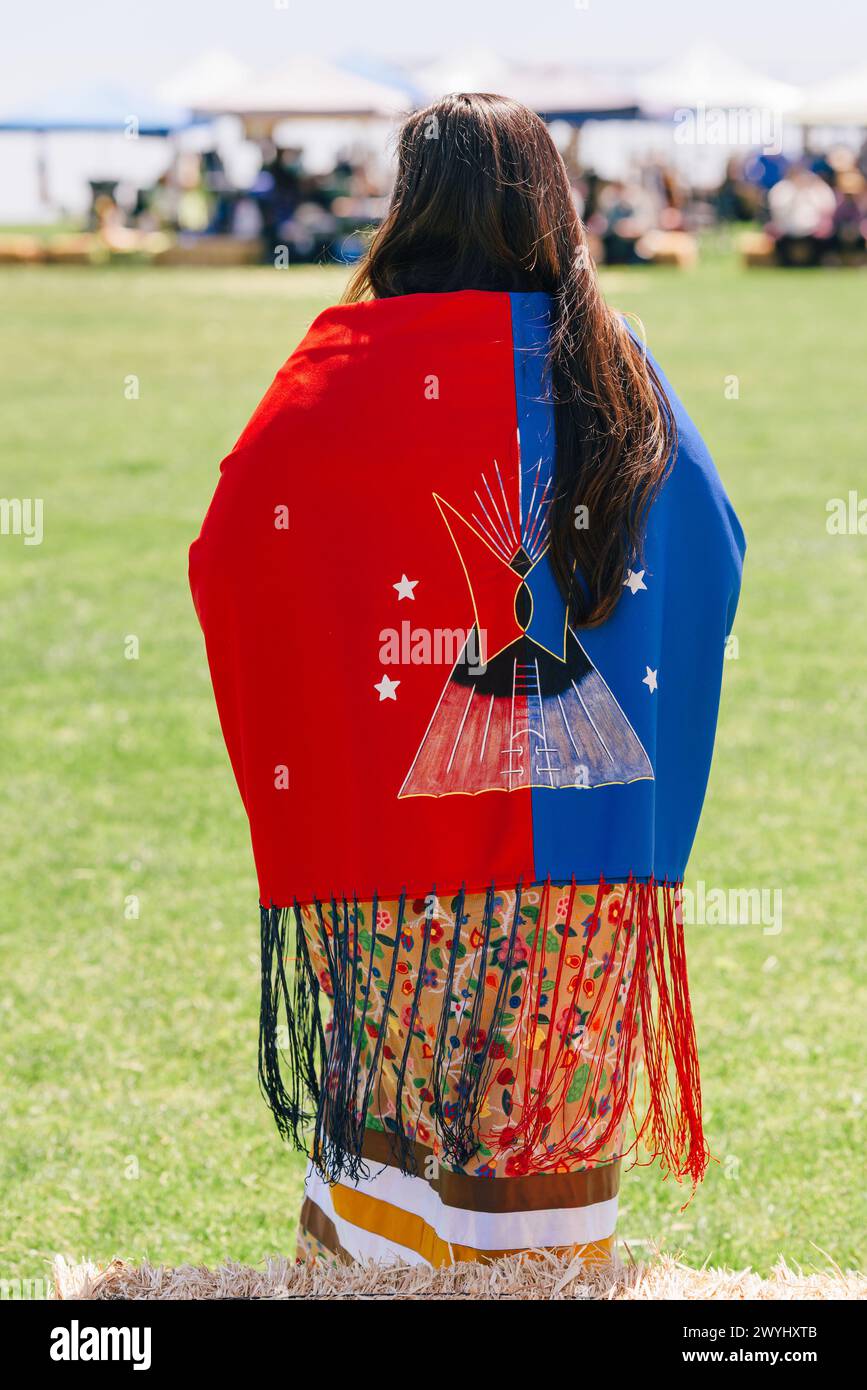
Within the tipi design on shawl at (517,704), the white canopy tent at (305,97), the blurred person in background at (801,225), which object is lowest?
the tipi design on shawl at (517,704)

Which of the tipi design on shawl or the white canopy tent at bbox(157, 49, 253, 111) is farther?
the white canopy tent at bbox(157, 49, 253, 111)

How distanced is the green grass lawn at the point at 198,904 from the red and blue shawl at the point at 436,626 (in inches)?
58.1

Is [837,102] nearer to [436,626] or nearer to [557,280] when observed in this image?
[557,280]

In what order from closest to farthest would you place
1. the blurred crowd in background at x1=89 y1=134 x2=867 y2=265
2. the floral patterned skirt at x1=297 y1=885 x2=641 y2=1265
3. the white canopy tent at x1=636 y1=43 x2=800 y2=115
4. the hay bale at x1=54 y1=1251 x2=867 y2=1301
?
the hay bale at x1=54 y1=1251 x2=867 y2=1301, the floral patterned skirt at x1=297 y1=885 x2=641 y2=1265, the blurred crowd in background at x1=89 y1=134 x2=867 y2=265, the white canopy tent at x1=636 y1=43 x2=800 y2=115

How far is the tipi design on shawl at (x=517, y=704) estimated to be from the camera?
216cm

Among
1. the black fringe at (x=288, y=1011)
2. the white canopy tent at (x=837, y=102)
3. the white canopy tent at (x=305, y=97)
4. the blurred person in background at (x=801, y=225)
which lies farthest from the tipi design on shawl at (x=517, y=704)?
the white canopy tent at (x=837, y=102)

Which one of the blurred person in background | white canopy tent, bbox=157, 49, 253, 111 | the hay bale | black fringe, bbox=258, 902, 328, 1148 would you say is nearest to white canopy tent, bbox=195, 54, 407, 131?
white canopy tent, bbox=157, 49, 253, 111

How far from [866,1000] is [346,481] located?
9.23ft

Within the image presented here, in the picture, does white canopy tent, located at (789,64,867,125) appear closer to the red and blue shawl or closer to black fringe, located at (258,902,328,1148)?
the red and blue shawl

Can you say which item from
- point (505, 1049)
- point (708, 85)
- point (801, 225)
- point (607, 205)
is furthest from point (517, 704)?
point (708, 85)

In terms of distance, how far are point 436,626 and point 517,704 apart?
16 centimetres

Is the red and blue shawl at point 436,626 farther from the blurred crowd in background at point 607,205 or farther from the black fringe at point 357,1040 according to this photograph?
the blurred crowd in background at point 607,205

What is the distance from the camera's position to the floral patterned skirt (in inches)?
87.7

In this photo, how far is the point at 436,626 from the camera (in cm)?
217
